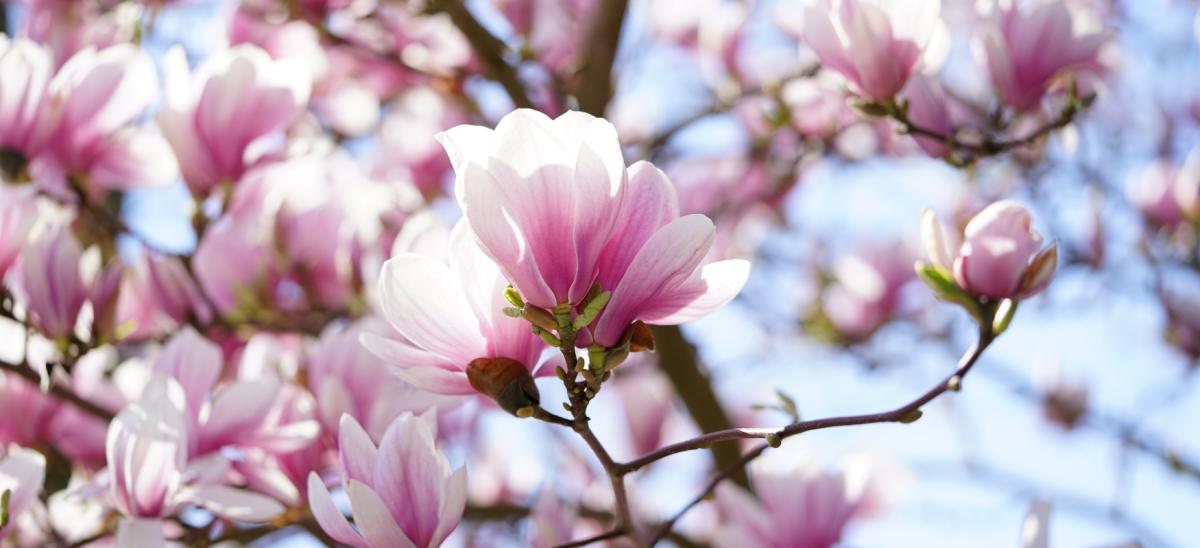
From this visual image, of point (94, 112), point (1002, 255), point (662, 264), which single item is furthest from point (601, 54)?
point (662, 264)

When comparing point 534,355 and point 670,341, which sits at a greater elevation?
point 534,355

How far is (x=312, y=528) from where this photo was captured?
3.74 feet

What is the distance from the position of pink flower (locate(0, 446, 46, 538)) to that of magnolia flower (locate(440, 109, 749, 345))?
521 mm

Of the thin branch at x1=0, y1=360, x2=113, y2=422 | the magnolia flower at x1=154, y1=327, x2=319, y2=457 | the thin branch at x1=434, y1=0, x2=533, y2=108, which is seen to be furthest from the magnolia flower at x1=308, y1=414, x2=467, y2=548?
the thin branch at x1=434, y1=0, x2=533, y2=108

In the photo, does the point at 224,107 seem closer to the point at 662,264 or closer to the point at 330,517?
the point at 330,517

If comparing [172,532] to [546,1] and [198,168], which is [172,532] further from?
[546,1]

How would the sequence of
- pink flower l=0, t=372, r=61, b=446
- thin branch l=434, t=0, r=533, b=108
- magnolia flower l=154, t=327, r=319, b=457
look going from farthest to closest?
thin branch l=434, t=0, r=533, b=108, pink flower l=0, t=372, r=61, b=446, magnolia flower l=154, t=327, r=319, b=457

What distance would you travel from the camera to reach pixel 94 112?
1296 mm

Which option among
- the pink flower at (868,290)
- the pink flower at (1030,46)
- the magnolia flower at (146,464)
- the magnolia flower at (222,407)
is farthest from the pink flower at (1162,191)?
the magnolia flower at (146,464)

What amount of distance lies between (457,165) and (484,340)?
0.13 meters

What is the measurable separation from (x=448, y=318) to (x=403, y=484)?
0.45 ft

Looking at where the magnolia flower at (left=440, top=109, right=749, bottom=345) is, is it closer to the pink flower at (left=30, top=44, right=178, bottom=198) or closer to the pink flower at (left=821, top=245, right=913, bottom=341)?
the pink flower at (left=30, top=44, right=178, bottom=198)

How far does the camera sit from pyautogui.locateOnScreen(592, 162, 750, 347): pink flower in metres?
0.72

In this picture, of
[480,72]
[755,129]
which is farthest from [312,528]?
[755,129]
